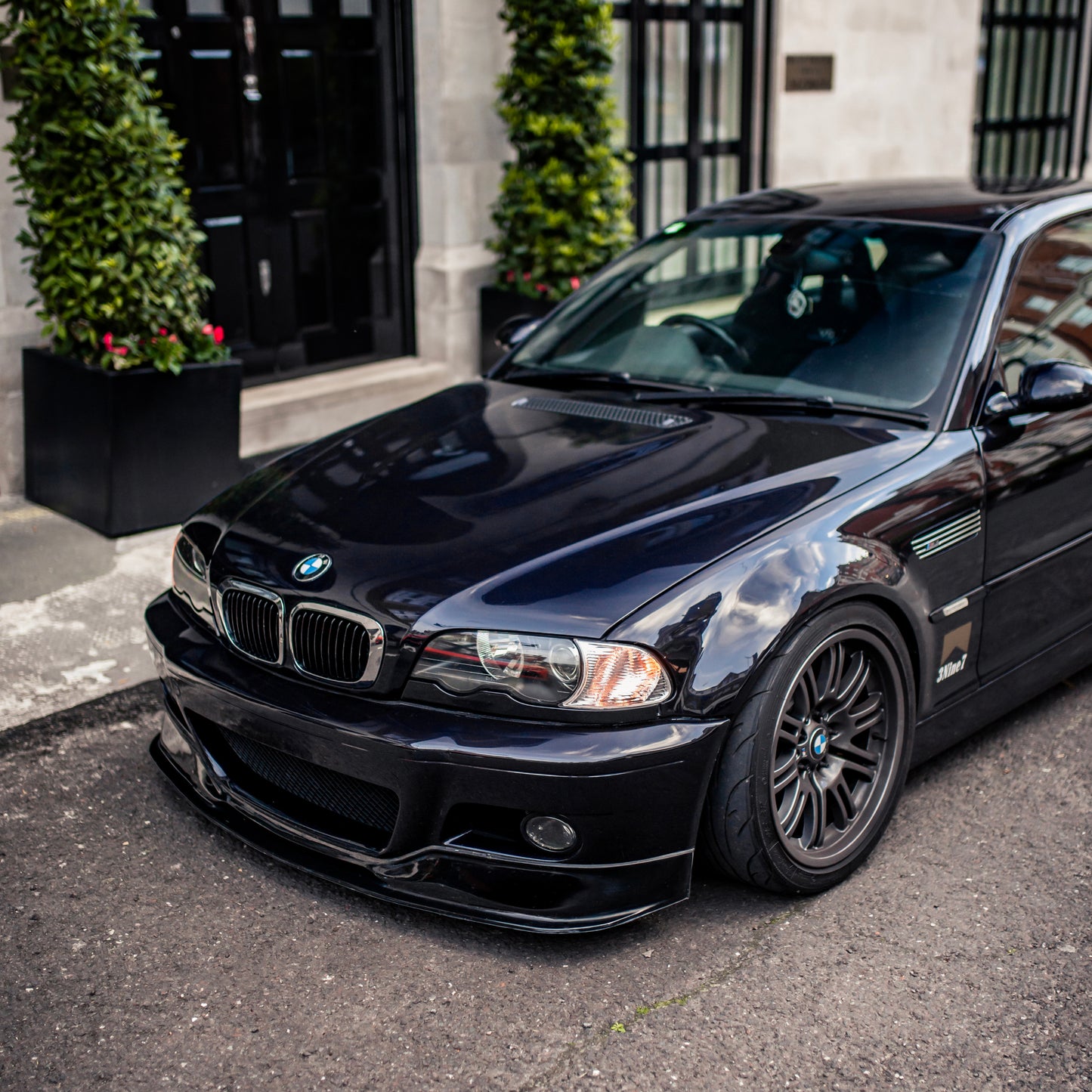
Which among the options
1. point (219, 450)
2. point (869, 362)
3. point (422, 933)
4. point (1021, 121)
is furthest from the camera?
point (1021, 121)

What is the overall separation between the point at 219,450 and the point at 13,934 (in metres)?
3.31

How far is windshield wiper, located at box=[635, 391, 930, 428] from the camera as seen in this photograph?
12.0 feet

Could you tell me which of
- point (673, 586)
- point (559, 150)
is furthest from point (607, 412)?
point (559, 150)

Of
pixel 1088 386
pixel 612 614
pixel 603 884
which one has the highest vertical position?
pixel 1088 386

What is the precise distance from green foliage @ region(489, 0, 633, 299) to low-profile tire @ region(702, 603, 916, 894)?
4.93 meters

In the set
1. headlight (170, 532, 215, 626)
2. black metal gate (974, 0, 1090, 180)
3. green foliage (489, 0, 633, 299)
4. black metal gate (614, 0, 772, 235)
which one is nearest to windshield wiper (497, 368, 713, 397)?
headlight (170, 532, 215, 626)

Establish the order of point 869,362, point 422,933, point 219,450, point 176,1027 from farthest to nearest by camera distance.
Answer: point 219,450, point 869,362, point 422,933, point 176,1027

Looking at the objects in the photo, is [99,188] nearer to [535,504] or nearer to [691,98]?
[535,504]

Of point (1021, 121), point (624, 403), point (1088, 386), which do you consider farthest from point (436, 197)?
point (1021, 121)

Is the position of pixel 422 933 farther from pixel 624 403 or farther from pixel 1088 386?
pixel 1088 386

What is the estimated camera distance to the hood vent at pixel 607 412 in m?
3.77

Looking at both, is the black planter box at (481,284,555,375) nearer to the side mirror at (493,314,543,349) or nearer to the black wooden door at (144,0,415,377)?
the black wooden door at (144,0,415,377)

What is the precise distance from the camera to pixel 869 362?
3.85 metres

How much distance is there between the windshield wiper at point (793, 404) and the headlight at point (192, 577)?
4.46 feet
